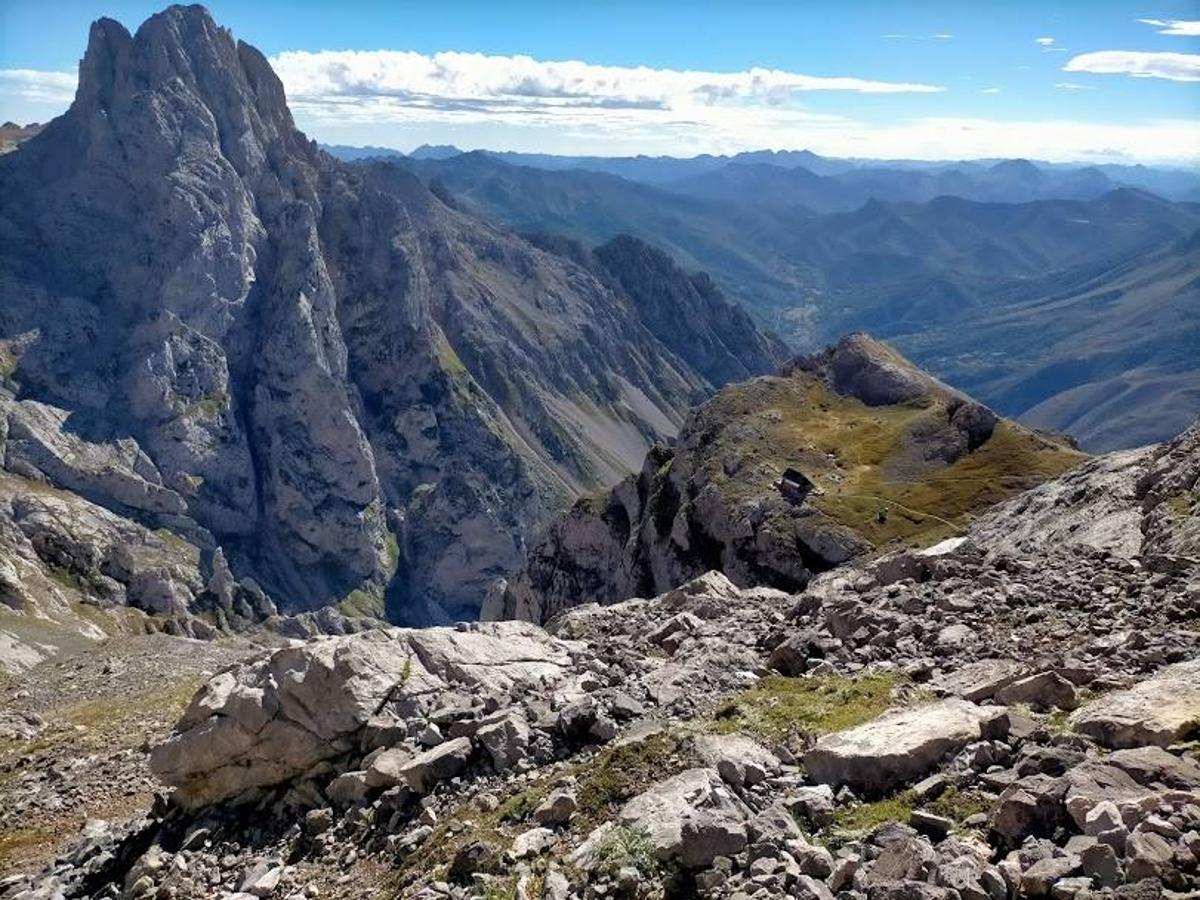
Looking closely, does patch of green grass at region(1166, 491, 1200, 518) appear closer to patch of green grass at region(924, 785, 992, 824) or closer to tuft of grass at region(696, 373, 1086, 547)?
patch of green grass at region(924, 785, 992, 824)

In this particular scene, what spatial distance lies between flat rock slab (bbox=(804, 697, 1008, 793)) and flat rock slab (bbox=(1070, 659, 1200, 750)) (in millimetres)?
1690

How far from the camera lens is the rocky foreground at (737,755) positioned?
15.0 meters

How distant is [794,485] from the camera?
112 metres

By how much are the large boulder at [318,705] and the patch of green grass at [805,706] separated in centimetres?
646

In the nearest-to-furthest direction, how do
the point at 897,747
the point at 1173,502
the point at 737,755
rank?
the point at 897,747 < the point at 737,755 < the point at 1173,502

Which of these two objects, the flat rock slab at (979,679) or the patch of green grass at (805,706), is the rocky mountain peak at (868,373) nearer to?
the flat rock slab at (979,679)

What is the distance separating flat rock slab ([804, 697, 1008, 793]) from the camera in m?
18.2

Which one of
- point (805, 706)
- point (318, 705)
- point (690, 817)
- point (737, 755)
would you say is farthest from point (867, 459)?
point (690, 817)

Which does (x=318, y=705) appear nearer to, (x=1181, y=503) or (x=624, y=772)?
(x=624, y=772)

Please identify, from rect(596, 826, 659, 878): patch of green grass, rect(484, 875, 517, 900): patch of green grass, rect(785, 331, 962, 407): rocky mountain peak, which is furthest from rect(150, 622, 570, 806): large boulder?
rect(785, 331, 962, 407): rocky mountain peak

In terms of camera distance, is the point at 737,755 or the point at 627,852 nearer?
the point at 627,852

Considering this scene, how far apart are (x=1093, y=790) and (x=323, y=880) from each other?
1609 cm

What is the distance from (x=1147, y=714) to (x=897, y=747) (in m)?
4.66

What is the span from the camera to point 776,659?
94.7ft
